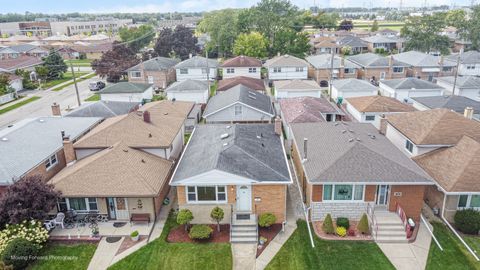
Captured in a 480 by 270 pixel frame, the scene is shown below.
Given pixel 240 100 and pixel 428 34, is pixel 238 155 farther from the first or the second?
pixel 428 34

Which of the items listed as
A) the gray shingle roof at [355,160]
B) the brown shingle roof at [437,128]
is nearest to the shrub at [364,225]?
the gray shingle roof at [355,160]

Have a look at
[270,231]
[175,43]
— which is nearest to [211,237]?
[270,231]

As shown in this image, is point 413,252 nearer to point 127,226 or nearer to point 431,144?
point 431,144

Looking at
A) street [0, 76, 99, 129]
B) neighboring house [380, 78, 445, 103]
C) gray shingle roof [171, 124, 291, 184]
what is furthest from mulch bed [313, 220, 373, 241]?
street [0, 76, 99, 129]

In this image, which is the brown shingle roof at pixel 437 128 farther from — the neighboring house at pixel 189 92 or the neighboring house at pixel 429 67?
the neighboring house at pixel 429 67

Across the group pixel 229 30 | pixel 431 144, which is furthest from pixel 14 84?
pixel 431 144

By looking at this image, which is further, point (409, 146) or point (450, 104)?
point (450, 104)
